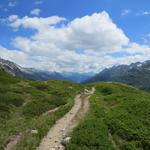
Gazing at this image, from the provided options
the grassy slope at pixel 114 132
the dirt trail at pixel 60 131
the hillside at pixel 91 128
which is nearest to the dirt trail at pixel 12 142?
the hillside at pixel 91 128

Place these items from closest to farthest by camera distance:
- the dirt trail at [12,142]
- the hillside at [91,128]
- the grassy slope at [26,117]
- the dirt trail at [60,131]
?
the dirt trail at [12,142], the dirt trail at [60,131], the hillside at [91,128], the grassy slope at [26,117]

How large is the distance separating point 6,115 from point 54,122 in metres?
8.41

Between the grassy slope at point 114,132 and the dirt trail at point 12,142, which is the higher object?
the grassy slope at point 114,132

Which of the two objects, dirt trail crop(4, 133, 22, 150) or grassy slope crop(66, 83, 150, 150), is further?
grassy slope crop(66, 83, 150, 150)

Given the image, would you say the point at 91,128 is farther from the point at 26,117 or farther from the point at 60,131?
the point at 26,117

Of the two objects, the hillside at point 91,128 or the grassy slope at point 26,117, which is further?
the grassy slope at point 26,117

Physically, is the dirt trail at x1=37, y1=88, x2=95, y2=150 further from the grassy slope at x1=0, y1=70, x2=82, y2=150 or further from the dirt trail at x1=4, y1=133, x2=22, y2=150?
the dirt trail at x1=4, y1=133, x2=22, y2=150

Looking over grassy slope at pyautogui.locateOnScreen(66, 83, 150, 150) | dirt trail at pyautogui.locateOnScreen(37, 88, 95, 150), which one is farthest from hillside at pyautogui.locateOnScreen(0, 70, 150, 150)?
dirt trail at pyautogui.locateOnScreen(37, 88, 95, 150)

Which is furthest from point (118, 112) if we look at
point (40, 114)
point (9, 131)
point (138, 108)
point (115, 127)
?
point (9, 131)

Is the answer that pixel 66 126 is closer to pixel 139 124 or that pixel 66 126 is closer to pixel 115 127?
pixel 115 127

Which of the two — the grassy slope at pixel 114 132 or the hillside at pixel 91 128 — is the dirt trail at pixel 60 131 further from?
the grassy slope at pixel 114 132

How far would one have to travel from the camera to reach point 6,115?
39656mm

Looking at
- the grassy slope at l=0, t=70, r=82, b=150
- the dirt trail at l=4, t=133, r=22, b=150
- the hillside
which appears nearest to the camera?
the dirt trail at l=4, t=133, r=22, b=150

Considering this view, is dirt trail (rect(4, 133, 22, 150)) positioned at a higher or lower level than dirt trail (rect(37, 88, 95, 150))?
lower
